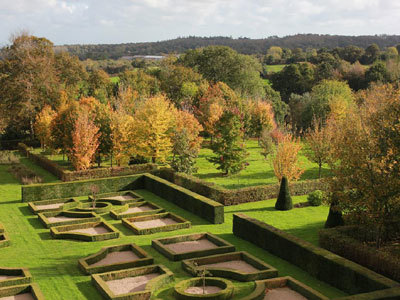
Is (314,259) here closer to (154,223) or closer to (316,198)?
A: (154,223)

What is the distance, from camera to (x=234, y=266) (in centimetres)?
2109

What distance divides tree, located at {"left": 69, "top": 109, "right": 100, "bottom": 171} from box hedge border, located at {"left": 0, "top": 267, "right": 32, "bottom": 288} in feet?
62.1

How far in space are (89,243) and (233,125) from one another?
729 inches

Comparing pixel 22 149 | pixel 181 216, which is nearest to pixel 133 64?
pixel 22 149

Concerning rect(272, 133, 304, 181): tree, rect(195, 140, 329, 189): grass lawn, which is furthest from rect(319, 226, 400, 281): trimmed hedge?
rect(195, 140, 329, 189): grass lawn

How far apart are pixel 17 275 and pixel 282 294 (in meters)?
10.9

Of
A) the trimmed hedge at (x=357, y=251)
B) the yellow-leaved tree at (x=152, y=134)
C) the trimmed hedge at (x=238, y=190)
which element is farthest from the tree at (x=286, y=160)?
the yellow-leaved tree at (x=152, y=134)

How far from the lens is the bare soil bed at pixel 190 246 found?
76.5ft

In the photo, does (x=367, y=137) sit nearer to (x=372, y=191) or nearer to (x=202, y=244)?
(x=372, y=191)

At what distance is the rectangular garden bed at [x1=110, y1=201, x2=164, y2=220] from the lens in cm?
2905

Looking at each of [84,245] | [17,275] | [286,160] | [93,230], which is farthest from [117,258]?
[286,160]

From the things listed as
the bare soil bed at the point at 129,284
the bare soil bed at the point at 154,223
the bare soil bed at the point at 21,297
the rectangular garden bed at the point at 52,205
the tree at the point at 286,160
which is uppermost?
the tree at the point at 286,160

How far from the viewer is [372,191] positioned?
63.8 feet

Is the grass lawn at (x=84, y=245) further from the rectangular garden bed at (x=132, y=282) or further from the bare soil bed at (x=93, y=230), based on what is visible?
the bare soil bed at (x=93, y=230)
